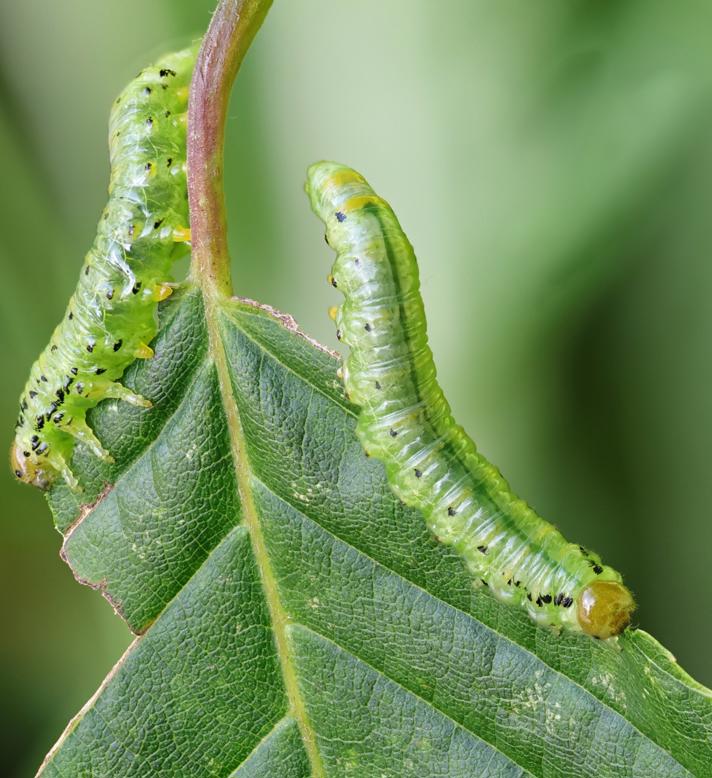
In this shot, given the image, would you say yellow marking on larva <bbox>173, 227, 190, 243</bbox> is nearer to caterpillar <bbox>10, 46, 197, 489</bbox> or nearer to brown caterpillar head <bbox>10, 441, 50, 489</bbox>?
caterpillar <bbox>10, 46, 197, 489</bbox>

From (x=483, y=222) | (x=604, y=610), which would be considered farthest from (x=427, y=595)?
(x=483, y=222)

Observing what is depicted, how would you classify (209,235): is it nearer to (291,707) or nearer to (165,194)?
(165,194)

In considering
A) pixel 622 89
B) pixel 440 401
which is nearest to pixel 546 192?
pixel 622 89

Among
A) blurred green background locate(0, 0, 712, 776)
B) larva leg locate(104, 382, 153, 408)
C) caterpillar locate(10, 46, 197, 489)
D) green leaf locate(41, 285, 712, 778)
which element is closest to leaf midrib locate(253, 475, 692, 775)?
green leaf locate(41, 285, 712, 778)

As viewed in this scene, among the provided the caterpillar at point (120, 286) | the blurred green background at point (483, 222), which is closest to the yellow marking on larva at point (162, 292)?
the caterpillar at point (120, 286)

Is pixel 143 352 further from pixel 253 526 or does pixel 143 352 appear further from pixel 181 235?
pixel 253 526

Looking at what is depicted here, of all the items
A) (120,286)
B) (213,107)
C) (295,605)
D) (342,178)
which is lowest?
(295,605)
